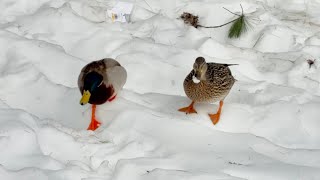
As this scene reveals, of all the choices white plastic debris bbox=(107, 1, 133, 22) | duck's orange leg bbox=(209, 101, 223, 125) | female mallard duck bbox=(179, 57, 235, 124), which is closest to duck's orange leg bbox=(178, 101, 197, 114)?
female mallard duck bbox=(179, 57, 235, 124)

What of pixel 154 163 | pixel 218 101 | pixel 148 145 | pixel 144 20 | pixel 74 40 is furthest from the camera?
pixel 144 20

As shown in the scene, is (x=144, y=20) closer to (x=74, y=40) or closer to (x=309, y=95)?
(x=74, y=40)

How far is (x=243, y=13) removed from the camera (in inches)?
178

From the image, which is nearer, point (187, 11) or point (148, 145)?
point (148, 145)

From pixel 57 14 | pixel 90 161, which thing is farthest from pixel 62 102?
pixel 57 14

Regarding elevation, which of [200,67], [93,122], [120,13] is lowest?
[93,122]

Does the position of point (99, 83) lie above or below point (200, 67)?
below

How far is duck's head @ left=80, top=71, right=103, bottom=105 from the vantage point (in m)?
3.04

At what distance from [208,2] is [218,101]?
135 cm

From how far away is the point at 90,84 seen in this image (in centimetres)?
308

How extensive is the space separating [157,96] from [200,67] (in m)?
0.47

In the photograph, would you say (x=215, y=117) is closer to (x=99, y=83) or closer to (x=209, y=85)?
(x=209, y=85)

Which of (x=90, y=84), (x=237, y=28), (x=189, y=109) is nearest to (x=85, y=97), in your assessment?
(x=90, y=84)

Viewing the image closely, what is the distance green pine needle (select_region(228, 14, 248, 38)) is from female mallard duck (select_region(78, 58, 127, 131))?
128 cm
